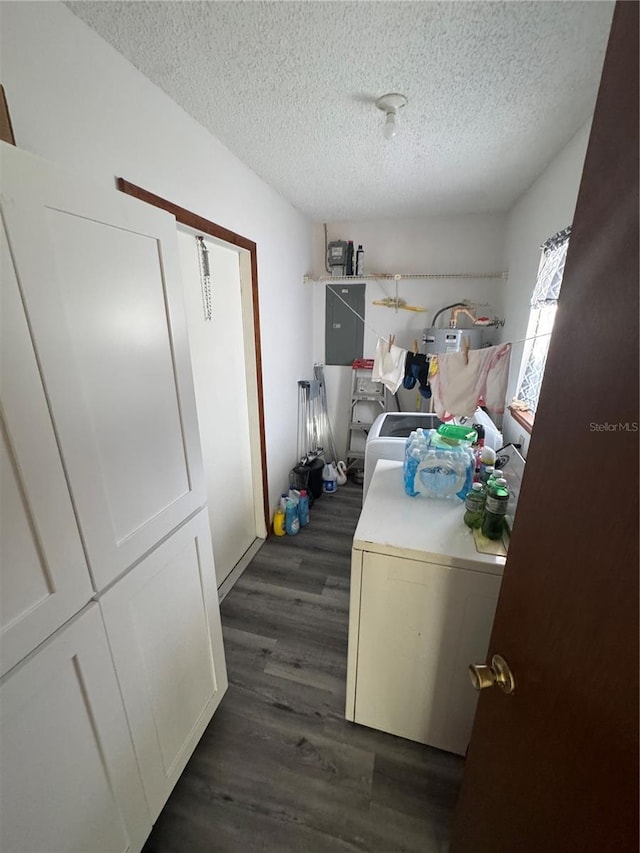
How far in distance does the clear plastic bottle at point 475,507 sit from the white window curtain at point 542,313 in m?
0.64

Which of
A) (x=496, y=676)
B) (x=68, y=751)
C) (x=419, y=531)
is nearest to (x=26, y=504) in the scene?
(x=68, y=751)

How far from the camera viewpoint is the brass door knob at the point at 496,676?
0.64 meters

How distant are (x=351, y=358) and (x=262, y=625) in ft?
7.87

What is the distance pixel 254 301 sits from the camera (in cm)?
211

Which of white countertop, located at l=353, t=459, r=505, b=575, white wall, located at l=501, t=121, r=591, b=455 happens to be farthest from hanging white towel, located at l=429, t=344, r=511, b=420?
white countertop, located at l=353, t=459, r=505, b=575

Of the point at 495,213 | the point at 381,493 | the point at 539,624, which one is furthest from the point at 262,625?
the point at 495,213

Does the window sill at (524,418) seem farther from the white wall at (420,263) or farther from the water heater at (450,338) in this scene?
the white wall at (420,263)

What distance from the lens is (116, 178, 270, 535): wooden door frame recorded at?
1.23 m

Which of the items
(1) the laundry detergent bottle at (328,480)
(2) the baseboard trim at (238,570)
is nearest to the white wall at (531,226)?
(1) the laundry detergent bottle at (328,480)

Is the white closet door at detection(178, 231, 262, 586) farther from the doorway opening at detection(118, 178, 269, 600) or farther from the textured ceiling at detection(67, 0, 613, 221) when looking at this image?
the textured ceiling at detection(67, 0, 613, 221)

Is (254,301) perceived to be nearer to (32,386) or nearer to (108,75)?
(108,75)

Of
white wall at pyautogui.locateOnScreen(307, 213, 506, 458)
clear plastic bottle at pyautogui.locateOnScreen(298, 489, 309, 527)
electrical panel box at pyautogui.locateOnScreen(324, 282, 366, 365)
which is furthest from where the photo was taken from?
electrical panel box at pyautogui.locateOnScreen(324, 282, 366, 365)

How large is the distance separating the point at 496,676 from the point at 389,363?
1942 millimetres

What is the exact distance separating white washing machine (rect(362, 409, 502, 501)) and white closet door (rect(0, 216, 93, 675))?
5.39 ft
